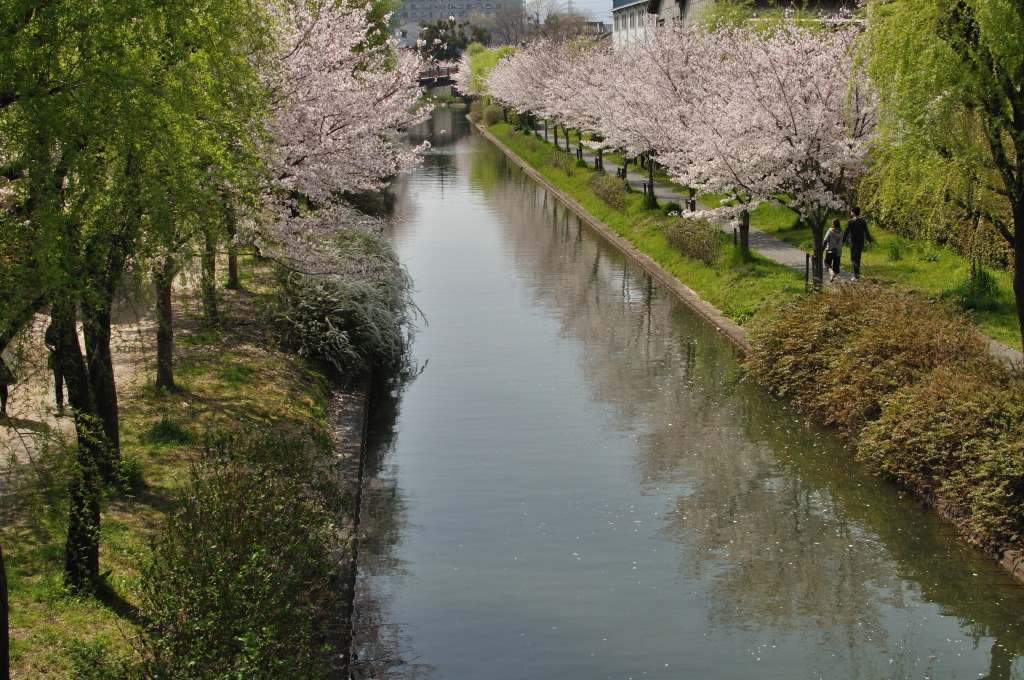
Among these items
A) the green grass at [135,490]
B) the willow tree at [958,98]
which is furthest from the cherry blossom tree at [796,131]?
the green grass at [135,490]

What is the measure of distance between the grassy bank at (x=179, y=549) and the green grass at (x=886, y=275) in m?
11.8

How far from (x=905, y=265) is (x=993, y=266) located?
222 cm

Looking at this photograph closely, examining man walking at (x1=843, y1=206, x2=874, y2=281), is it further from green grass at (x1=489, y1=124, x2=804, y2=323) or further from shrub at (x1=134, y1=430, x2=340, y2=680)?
shrub at (x1=134, y1=430, x2=340, y2=680)

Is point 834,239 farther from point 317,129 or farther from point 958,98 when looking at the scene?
point 317,129

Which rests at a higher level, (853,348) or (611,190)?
(611,190)

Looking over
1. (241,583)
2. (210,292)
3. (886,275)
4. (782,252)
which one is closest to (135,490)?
(241,583)

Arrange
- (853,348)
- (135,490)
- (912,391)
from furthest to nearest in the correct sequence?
(853,348), (912,391), (135,490)

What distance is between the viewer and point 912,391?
14453mm

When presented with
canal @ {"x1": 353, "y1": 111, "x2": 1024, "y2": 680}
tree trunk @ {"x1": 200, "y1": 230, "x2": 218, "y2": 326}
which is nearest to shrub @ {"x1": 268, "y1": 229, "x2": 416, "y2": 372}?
tree trunk @ {"x1": 200, "y1": 230, "x2": 218, "y2": 326}

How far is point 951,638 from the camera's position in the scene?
1073cm

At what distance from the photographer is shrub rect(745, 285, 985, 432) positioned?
1552 centimetres

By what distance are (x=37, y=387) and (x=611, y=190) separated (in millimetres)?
28055

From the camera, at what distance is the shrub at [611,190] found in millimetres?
39000

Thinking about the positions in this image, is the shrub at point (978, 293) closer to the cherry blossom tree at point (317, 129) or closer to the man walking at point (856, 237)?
the man walking at point (856, 237)
